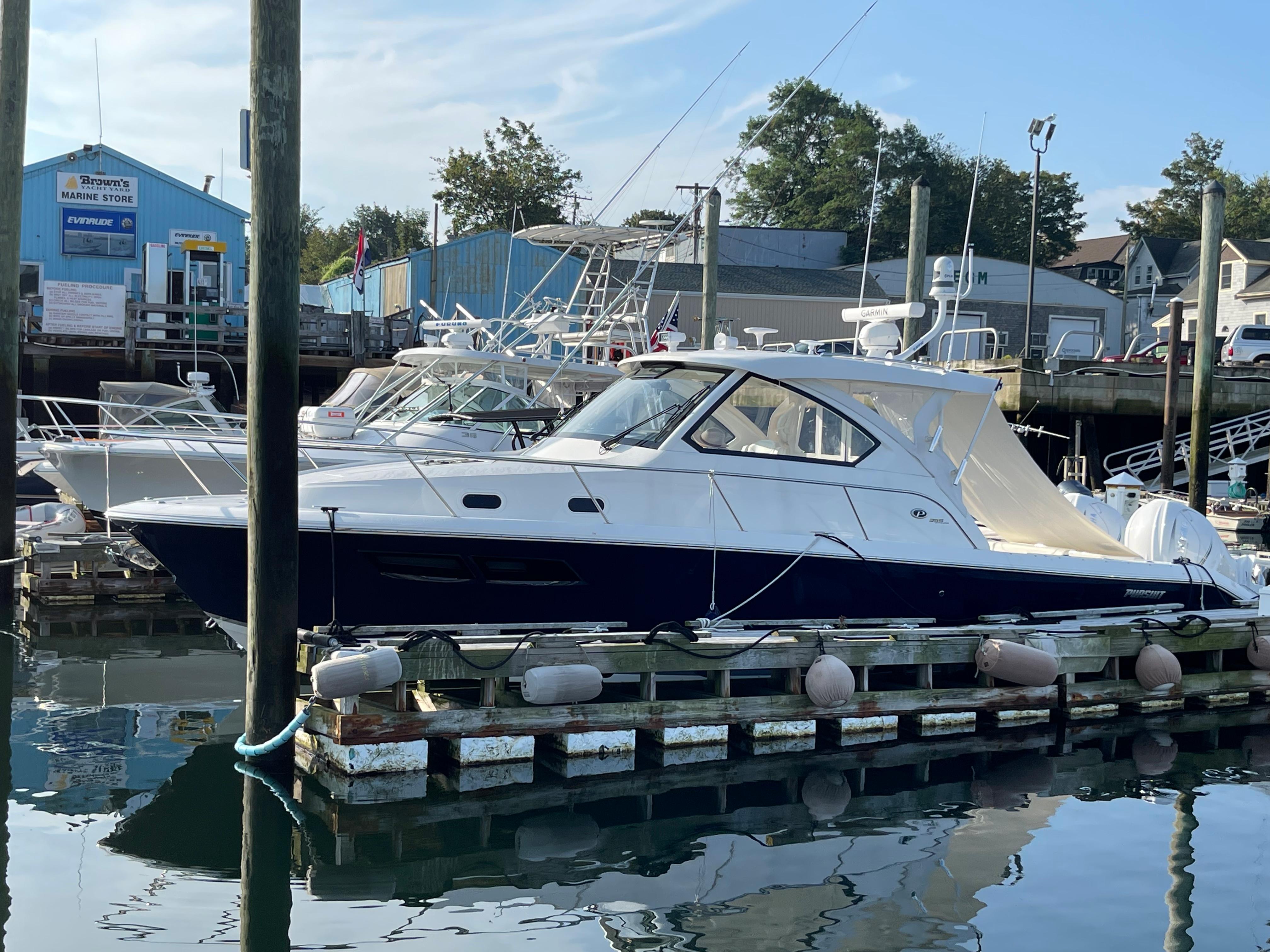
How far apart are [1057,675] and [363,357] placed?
1959 centimetres

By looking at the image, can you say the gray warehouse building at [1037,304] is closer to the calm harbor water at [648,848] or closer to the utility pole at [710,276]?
the utility pole at [710,276]

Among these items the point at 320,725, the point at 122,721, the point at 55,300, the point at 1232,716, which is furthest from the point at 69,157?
the point at 1232,716

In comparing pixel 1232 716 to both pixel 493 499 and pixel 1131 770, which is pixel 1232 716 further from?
pixel 493 499

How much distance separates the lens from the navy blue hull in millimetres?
7871

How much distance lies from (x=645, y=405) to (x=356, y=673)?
3383 millimetres

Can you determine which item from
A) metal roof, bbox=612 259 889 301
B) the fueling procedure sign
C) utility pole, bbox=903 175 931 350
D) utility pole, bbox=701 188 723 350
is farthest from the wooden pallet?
metal roof, bbox=612 259 889 301

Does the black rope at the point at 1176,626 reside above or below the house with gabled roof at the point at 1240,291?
below

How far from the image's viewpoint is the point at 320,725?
689cm

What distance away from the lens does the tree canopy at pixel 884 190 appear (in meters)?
56.6

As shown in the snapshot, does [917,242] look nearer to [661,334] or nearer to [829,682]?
[661,334]

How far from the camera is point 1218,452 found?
83.5 ft

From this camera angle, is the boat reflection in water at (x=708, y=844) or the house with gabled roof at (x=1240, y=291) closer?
the boat reflection in water at (x=708, y=844)

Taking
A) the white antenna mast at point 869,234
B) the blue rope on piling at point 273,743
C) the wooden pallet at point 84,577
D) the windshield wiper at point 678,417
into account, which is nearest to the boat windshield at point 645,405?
the windshield wiper at point 678,417

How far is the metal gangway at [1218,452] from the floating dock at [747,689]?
1623cm
